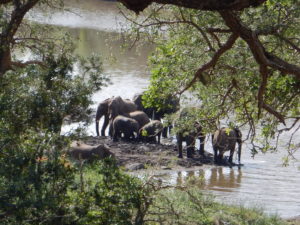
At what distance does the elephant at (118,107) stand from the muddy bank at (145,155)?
1.60m

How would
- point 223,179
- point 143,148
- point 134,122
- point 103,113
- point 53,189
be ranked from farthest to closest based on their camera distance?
point 103,113
point 134,122
point 143,148
point 223,179
point 53,189

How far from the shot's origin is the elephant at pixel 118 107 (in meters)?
23.7

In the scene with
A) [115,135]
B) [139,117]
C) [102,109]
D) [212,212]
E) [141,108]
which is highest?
[141,108]

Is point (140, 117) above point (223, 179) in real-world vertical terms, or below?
above

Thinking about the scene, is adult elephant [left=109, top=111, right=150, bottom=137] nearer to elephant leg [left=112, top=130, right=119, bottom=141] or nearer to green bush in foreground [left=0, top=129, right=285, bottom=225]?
elephant leg [left=112, top=130, right=119, bottom=141]

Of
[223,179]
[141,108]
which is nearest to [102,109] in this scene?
[141,108]

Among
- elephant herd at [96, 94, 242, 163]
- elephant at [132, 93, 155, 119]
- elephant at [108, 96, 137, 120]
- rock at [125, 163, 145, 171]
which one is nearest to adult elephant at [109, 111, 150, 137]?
elephant herd at [96, 94, 242, 163]

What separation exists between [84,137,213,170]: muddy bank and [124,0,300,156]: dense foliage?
Result: 19.8 feet

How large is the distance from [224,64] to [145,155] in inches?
362

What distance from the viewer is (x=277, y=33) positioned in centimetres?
896

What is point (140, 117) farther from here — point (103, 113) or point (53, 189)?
point (53, 189)

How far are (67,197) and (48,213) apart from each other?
0.26m

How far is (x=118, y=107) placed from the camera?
2408 centimetres

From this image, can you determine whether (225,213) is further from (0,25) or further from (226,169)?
(226,169)
